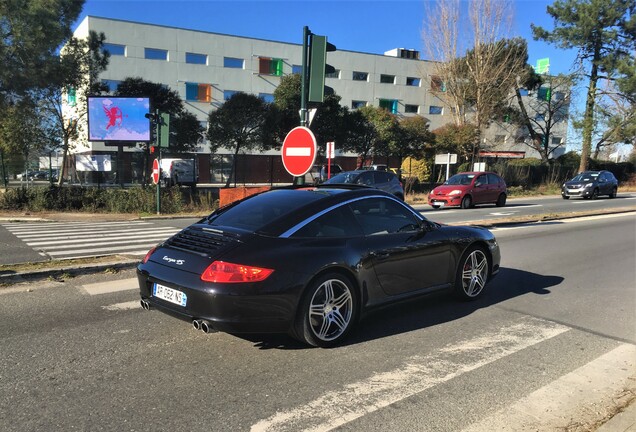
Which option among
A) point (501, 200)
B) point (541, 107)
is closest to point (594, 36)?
point (541, 107)

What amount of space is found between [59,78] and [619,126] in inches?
1779

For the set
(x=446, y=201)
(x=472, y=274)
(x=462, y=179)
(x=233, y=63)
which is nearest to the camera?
(x=472, y=274)

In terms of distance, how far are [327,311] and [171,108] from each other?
99.9ft

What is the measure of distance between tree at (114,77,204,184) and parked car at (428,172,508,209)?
1850 cm

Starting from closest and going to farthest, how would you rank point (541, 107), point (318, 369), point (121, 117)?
point (318, 369)
point (121, 117)
point (541, 107)

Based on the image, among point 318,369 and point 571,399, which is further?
point 318,369

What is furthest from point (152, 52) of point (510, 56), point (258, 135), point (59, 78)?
point (510, 56)

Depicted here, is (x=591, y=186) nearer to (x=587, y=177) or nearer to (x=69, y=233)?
(x=587, y=177)

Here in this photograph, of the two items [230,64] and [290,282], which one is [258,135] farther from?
[290,282]

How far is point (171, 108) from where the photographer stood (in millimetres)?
31938

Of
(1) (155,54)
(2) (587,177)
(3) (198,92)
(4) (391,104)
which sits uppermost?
(1) (155,54)

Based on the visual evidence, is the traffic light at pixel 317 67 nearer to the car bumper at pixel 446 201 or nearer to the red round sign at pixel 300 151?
the red round sign at pixel 300 151

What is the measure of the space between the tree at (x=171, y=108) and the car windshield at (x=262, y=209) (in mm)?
26646

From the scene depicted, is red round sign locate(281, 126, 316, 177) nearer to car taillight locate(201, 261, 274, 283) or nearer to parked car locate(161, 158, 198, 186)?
car taillight locate(201, 261, 274, 283)
